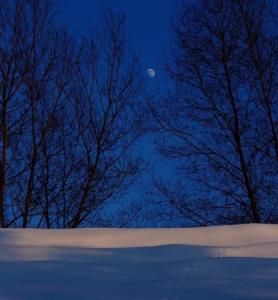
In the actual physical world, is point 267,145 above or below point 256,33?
below

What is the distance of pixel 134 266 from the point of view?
2.89m

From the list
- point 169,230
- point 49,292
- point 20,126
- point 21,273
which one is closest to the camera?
point 49,292

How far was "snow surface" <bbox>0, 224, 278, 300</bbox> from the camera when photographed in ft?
7.14

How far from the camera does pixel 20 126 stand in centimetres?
1021

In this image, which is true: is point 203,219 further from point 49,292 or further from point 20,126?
point 49,292

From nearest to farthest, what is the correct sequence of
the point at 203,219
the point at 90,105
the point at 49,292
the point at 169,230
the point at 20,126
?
A: the point at 49,292 → the point at 169,230 → the point at 203,219 → the point at 20,126 → the point at 90,105

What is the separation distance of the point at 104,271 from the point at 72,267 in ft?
0.64

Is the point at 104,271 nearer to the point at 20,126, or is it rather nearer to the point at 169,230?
the point at 169,230

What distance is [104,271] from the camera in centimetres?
268

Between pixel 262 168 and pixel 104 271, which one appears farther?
pixel 262 168

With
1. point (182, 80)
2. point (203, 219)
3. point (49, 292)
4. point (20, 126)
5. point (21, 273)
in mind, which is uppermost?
point (182, 80)

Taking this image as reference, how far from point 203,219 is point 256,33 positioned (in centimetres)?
394

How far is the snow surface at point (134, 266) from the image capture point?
218 centimetres

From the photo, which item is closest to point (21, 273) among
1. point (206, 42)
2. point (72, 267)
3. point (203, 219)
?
point (72, 267)
